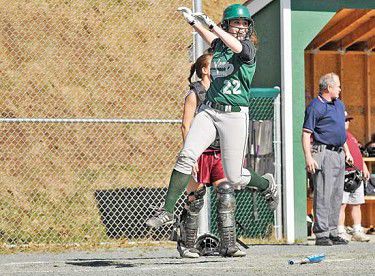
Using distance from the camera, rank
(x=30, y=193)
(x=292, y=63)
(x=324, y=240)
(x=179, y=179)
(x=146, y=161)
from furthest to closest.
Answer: (x=146, y=161)
(x=30, y=193)
(x=292, y=63)
(x=324, y=240)
(x=179, y=179)

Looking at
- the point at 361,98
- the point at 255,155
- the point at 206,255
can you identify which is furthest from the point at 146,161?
the point at 206,255

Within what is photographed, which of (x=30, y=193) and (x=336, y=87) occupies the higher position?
(x=336, y=87)

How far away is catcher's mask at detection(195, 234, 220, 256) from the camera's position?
10.6 metres

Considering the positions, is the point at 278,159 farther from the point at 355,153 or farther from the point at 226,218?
the point at 226,218

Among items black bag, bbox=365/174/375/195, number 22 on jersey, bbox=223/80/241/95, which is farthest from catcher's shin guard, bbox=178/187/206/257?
black bag, bbox=365/174/375/195

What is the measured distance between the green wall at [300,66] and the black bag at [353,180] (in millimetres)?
589

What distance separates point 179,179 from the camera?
9.30 m

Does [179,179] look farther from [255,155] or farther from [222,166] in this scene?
[255,155]

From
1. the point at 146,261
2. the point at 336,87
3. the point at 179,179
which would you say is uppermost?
the point at 336,87

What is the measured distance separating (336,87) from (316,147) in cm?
75

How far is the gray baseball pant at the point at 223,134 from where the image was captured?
9.40 meters

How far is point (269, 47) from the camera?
14.5 metres

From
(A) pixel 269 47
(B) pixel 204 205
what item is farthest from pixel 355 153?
(B) pixel 204 205

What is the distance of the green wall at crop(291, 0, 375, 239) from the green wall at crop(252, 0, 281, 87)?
0.78ft
